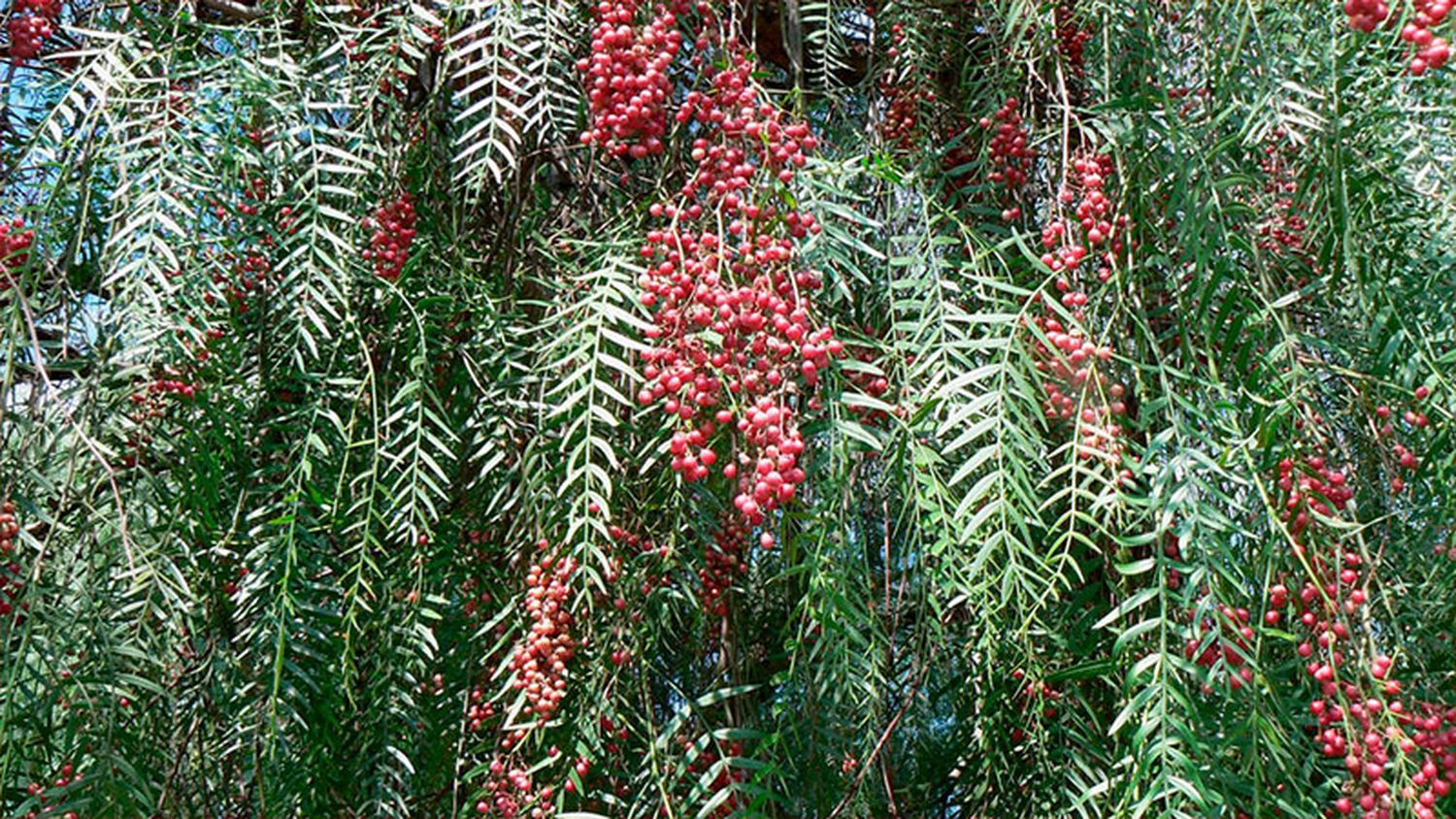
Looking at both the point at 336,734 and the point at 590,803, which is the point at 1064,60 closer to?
the point at 590,803

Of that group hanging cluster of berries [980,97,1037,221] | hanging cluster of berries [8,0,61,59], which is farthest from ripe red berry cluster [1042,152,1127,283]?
hanging cluster of berries [8,0,61,59]

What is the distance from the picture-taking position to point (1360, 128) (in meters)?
1.43

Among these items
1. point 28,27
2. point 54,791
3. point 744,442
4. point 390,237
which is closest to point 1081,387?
point 744,442

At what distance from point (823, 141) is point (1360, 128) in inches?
24.7

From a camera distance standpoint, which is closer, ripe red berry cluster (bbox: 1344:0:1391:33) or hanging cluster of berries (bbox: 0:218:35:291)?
ripe red berry cluster (bbox: 1344:0:1391:33)

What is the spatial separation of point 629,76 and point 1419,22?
0.71 metres

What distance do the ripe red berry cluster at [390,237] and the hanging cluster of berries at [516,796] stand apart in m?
0.55

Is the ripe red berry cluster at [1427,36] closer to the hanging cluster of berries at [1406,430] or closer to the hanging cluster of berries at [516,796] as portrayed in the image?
the hanging cluster of berries at [1406,430]

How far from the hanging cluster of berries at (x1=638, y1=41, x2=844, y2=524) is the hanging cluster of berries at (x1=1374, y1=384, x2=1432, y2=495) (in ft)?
1.71

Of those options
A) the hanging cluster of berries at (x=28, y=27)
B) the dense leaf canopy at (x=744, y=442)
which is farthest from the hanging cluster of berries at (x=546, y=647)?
the hanging cluster of berries at (x=28, y=27)

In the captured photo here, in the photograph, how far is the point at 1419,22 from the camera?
1.19 metres

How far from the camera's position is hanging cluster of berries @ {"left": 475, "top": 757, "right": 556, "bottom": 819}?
52.9 inches

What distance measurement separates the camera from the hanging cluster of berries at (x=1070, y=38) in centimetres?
162

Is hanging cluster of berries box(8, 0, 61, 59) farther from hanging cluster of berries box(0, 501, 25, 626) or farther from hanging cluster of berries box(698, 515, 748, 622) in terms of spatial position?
hanging cluster of berries box(698, 515, 748, 622)
